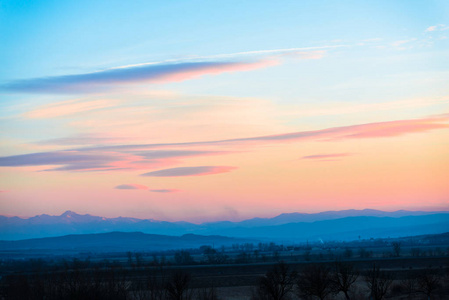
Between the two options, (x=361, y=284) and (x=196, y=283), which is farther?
(x=196, y=283)

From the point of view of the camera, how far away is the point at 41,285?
5400cm

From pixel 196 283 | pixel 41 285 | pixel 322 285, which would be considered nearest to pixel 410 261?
pixel 196 283

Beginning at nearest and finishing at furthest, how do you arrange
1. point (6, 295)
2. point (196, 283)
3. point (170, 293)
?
point (6, 295), point (170, 293), point (196, 283)

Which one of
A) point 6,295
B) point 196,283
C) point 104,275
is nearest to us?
point 6,295

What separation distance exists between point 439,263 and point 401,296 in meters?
43.4

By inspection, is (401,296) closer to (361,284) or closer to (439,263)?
(361,284)

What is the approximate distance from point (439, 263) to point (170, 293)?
223ft

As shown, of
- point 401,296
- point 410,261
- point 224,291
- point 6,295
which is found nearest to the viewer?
point 6,295

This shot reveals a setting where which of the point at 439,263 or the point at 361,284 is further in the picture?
the point at 439,263

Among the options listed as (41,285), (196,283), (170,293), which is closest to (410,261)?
(196,283)

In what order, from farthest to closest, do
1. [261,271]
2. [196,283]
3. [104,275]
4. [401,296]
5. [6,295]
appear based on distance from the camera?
[261,271], [196,283], [401,296], [104,275], [6,295]

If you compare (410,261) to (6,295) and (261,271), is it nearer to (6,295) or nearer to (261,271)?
(261,271)

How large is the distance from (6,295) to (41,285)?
3.10 meters

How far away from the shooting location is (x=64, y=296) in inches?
1885
